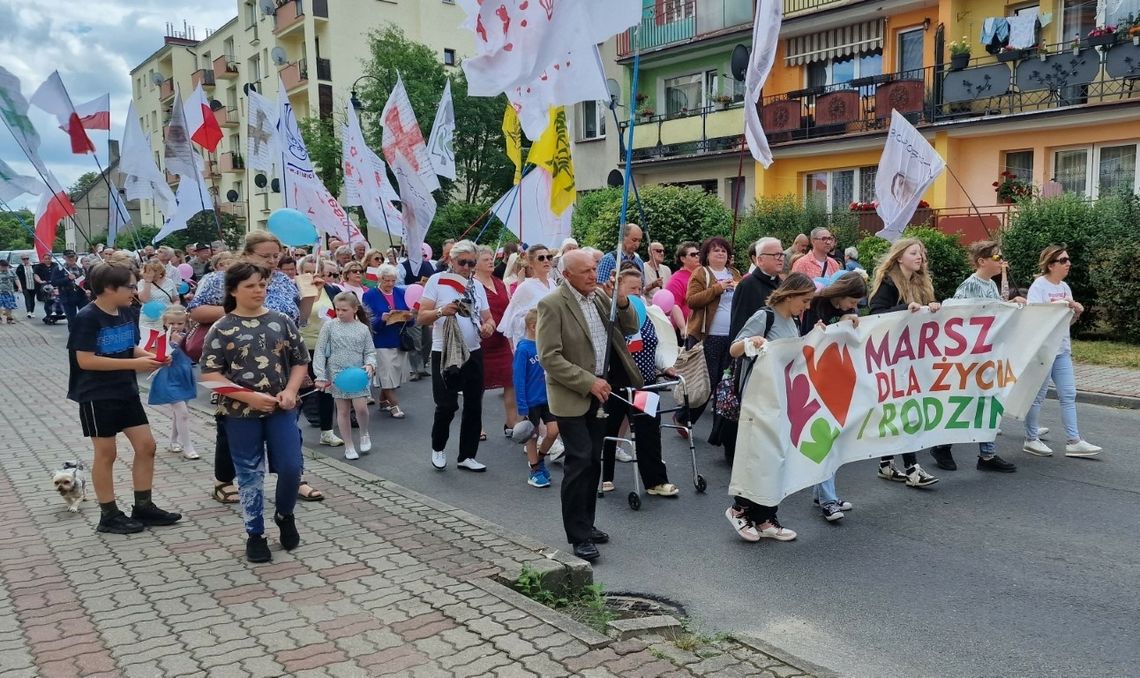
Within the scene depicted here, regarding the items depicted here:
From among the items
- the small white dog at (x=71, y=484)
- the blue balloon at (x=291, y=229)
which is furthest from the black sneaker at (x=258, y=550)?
the blue balloon at (x=291, y=229)

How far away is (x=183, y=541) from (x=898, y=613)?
4220 millimetres

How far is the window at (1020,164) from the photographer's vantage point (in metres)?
Result: 19.3

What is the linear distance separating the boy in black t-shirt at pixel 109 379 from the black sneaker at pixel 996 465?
20.4 ft

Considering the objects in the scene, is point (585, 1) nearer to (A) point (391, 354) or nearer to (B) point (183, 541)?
(B) point (183, 541)

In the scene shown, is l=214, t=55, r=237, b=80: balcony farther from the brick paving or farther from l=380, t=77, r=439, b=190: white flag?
the brick paving

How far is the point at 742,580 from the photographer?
4.99 m

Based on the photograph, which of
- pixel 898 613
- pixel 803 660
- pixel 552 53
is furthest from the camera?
pixel 552 53

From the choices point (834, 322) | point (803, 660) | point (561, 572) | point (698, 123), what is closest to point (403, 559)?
point (561, 572)

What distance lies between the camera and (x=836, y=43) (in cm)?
2305

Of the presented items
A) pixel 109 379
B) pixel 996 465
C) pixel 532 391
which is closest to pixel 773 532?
pixel 996 465

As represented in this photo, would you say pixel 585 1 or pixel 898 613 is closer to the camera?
pixel 898 613

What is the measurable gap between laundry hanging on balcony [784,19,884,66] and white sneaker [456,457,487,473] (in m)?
18.6

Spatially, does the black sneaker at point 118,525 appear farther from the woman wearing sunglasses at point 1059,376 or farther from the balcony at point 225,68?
the balcony at point 225,68

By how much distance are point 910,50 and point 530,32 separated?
18.1 m
